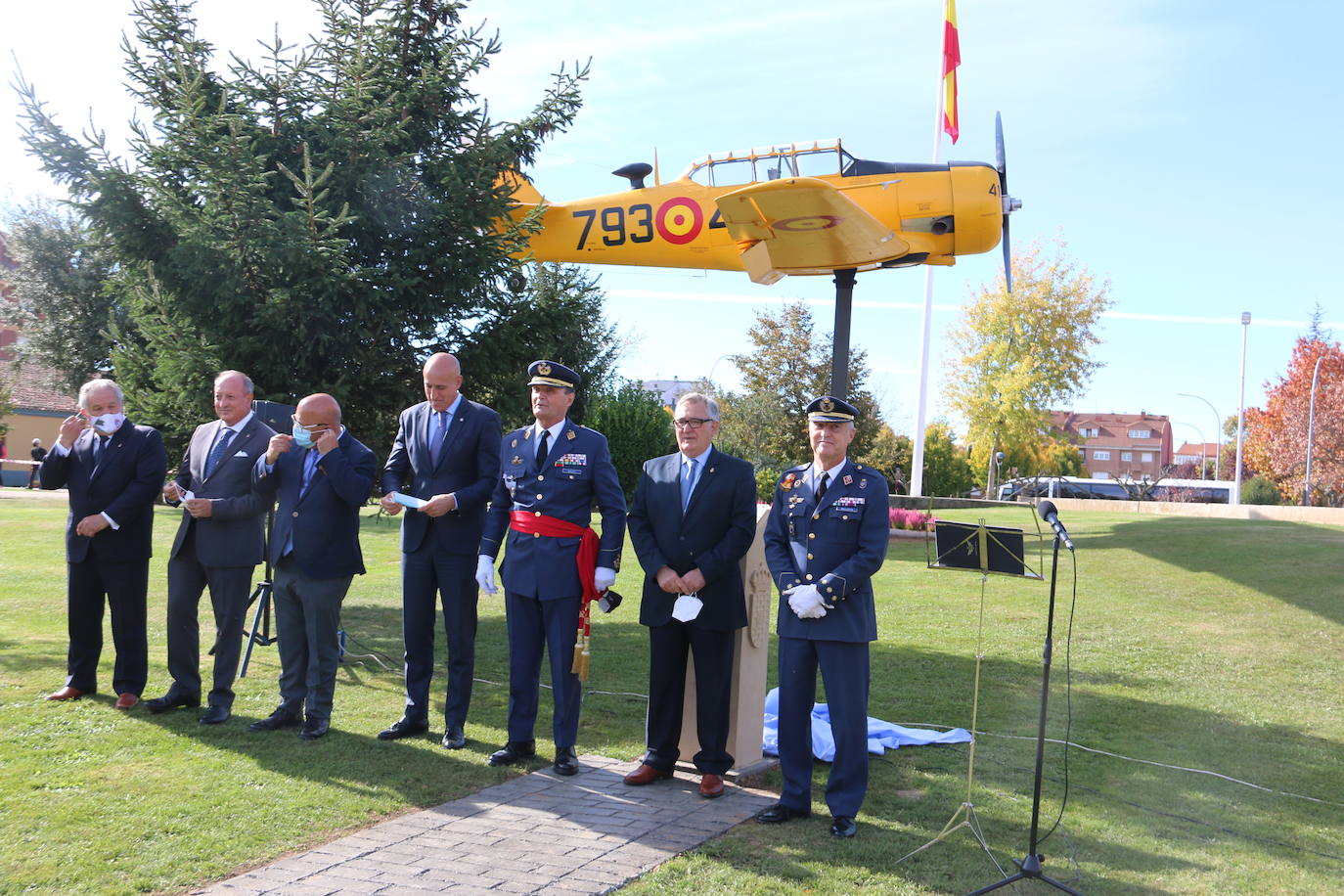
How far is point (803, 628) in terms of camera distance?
16.5ft

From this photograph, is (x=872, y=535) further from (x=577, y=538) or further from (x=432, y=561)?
(x=432, y=561)

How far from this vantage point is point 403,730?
6.18 meters

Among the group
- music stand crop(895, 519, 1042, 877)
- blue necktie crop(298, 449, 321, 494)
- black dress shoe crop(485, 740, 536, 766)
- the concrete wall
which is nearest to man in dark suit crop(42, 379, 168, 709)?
blue necktie crop(298, 449, 321, 494)

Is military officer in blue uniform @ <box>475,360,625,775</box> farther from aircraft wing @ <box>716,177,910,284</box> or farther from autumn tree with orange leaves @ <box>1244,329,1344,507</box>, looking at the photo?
autumn tree with orange leaves @ <box>1244,329,1344,507</box>

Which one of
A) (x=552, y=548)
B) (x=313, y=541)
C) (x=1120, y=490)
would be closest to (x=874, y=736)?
(x=552, y=548)

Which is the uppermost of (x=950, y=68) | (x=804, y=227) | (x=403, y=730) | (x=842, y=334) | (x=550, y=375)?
(x=950, y=68)

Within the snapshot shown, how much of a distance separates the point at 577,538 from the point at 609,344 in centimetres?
2402

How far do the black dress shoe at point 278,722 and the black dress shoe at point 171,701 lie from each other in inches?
25.3

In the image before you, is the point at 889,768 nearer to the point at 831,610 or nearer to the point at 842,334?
the point at 831,610

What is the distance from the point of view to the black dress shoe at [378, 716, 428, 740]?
6133mm

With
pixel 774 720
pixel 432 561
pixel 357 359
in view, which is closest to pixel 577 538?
pixel 432 561

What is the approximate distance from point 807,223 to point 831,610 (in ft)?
15.7

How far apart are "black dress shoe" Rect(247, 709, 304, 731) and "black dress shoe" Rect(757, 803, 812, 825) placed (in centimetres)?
303

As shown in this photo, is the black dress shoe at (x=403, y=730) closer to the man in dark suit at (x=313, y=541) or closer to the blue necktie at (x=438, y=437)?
the man in dark suit at (x=313, y=541)
